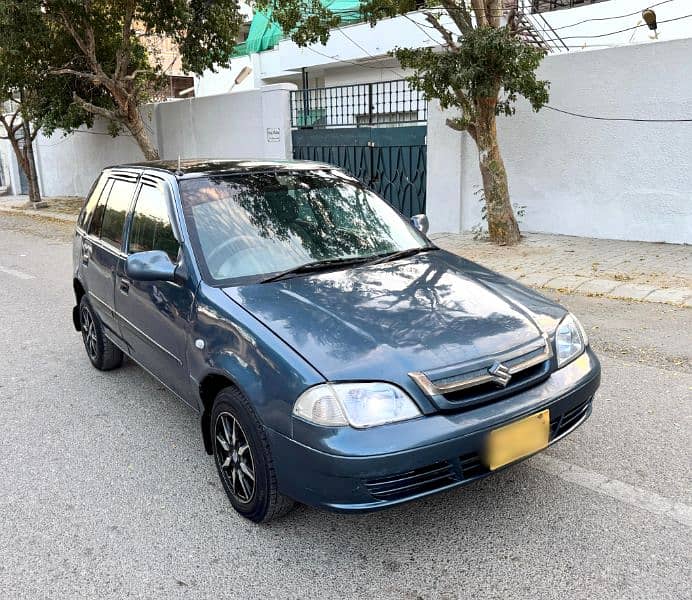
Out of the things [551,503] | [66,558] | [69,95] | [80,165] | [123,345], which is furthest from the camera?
[80,165]

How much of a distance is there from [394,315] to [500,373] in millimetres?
561

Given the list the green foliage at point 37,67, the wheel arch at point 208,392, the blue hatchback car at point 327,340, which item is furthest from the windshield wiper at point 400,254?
the green foliage at point 37,67

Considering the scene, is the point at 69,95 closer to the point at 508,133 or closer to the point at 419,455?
the point at 508,133

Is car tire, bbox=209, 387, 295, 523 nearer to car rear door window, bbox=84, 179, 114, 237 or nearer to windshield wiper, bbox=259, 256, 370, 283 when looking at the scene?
windshield wiper, bbox=259, 256, 370, 283

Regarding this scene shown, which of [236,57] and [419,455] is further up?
[236,57]

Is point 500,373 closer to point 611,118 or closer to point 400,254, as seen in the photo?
point 400,254

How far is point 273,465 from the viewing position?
283cm

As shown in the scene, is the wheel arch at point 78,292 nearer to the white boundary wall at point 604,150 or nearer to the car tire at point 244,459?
the car tire at point 244,459

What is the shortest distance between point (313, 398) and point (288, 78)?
22.7 meters

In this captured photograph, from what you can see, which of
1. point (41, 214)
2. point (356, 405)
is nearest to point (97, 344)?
point (356, 405)

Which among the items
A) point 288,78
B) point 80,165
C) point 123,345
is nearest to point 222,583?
point 123,345

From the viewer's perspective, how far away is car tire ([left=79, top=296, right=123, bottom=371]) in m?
5.13

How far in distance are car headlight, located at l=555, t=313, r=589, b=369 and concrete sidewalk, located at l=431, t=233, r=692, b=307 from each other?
365 cm

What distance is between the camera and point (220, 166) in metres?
4.24
